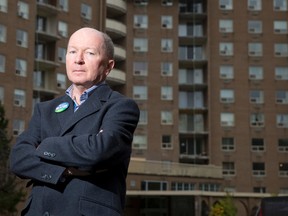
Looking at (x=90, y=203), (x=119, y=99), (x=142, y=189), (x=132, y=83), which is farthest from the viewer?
(x=132, y=83)

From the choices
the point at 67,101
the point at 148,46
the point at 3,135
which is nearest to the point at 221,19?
the point at 148,46

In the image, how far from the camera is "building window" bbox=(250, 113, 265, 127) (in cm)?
6494

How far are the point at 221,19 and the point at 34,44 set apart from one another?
24.8 m

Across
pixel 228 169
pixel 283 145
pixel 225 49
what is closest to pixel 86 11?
pixel 225 49

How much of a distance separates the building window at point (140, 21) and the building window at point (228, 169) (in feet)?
57.0

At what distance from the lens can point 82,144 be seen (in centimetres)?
280

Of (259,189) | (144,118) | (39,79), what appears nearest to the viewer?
(39,79)

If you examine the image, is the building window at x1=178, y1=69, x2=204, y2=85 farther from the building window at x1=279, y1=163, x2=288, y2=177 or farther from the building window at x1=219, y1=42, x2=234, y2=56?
the building window at x1=279, y1=163, x2=288, y2=177

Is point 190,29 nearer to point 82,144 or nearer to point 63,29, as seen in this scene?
point 63,29

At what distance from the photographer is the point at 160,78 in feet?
213

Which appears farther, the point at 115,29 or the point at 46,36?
the point at 115,29

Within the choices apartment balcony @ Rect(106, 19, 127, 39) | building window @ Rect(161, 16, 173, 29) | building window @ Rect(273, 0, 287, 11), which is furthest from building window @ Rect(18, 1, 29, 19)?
building window @ Rect(273, 0, 287, 11)

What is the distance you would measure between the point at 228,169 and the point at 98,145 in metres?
61.7

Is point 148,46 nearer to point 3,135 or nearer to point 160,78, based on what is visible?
point 160,78
